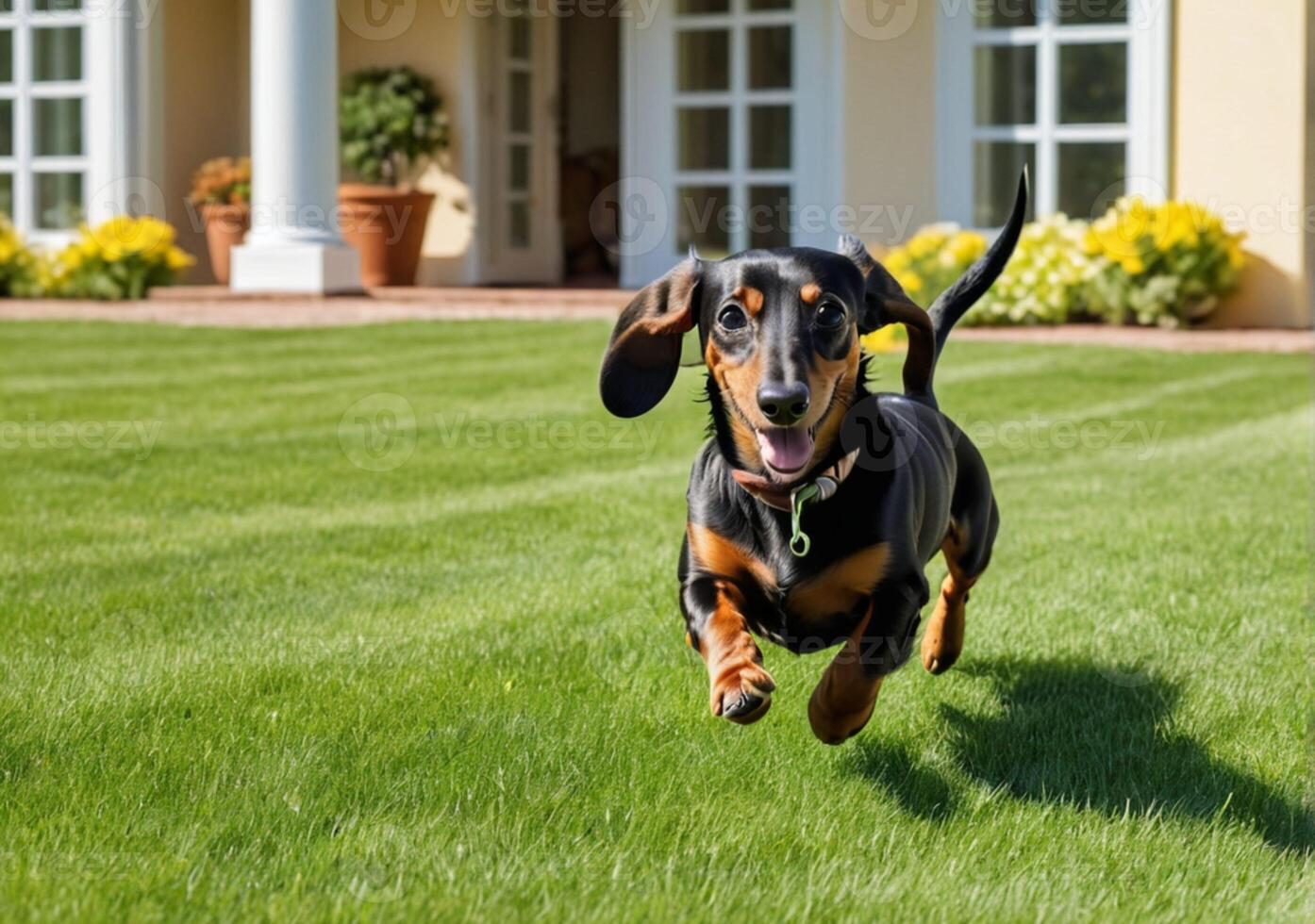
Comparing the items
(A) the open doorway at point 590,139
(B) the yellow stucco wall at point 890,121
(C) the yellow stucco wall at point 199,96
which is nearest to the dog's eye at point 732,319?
(B) the yellow stucco wall at point 890,121

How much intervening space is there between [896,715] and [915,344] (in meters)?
0.74

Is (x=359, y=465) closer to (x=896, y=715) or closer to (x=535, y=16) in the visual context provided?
(x=896, y=715)

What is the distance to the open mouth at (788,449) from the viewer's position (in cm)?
264

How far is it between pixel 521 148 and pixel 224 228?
287cm

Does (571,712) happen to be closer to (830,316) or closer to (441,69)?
(830,316)

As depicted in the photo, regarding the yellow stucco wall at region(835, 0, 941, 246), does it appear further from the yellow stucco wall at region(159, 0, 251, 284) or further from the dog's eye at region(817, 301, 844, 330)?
the dog's eye at region(817, 301, 844, 330)

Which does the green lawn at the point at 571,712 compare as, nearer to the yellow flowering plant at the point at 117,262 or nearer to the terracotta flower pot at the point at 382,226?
the yellow flowering plant at the point at 117,262

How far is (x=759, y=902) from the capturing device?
2.31m

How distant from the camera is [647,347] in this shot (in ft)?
9.36

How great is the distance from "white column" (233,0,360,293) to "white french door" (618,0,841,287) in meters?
2.54

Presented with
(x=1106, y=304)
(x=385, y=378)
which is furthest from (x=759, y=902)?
(x=1106, y=304)

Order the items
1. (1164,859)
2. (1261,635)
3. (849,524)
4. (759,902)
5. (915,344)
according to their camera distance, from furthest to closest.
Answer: (1261,635) → (915,344) → (849,524) → (1164,859) → (759,902)

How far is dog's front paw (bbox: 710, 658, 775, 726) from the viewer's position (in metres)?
2.52

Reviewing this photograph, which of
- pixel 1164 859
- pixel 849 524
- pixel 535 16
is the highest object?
pixel 535 16
